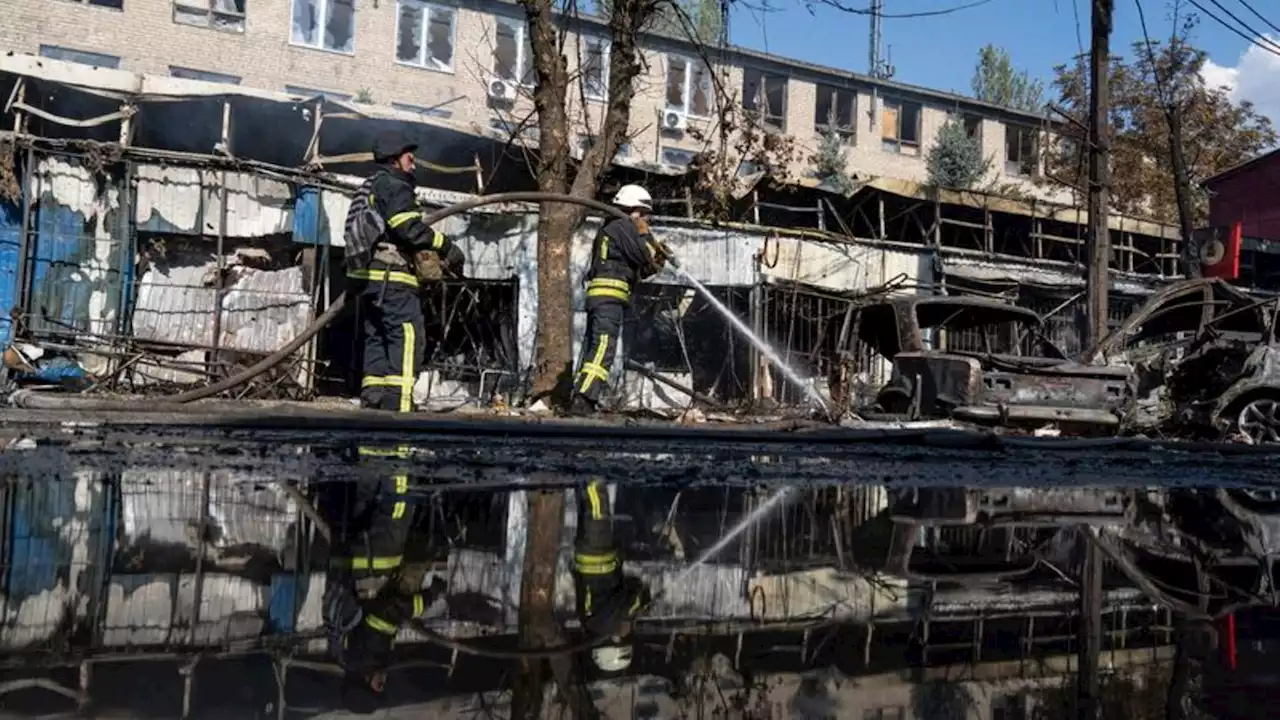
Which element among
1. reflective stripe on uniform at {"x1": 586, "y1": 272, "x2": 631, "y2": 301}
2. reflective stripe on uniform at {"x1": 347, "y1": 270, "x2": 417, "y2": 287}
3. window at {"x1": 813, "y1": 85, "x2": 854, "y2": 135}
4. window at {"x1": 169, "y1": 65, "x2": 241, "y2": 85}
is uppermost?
window at {"x1": 813, "y1": 85, "x2": 854, "y2": 135}

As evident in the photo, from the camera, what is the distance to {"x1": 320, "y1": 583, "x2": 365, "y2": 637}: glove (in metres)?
2.20

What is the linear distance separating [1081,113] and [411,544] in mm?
33583

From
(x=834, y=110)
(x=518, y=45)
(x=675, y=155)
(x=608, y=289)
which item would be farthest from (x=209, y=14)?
(x=608, y=289)

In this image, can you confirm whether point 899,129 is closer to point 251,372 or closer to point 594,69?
point 594,69

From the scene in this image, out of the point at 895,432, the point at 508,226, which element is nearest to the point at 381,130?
the point at 508,226

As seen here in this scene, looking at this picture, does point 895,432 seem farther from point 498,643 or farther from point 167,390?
point 167,390

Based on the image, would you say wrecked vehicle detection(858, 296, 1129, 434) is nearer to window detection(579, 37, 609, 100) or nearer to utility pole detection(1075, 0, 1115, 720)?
utility pole detection(1075, 0, 1115, 720)

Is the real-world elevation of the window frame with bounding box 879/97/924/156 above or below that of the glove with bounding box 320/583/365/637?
above

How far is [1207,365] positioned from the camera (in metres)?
10.9

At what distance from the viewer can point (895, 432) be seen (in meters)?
7.10

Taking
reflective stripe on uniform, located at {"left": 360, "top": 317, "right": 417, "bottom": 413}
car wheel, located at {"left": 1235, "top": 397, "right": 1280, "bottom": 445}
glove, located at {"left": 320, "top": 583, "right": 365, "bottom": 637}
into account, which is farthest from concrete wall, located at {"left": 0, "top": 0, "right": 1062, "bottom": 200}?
glove, located at {"left": 320, "top": 583, "right": 365, "bottom": 637}

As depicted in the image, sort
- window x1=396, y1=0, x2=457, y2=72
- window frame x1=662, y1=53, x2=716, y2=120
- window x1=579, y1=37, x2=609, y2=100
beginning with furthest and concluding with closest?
1. window frame x1=662, y1=53, x2=716, y2=120
2. window x1=396, y1=0, x2=457, y2=72
3. window x1=579, y1=37, x2=609, y2=100

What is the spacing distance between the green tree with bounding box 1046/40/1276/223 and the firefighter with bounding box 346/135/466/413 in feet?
84.4

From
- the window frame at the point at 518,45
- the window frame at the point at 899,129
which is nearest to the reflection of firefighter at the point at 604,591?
the window frame at the point at 518,45
